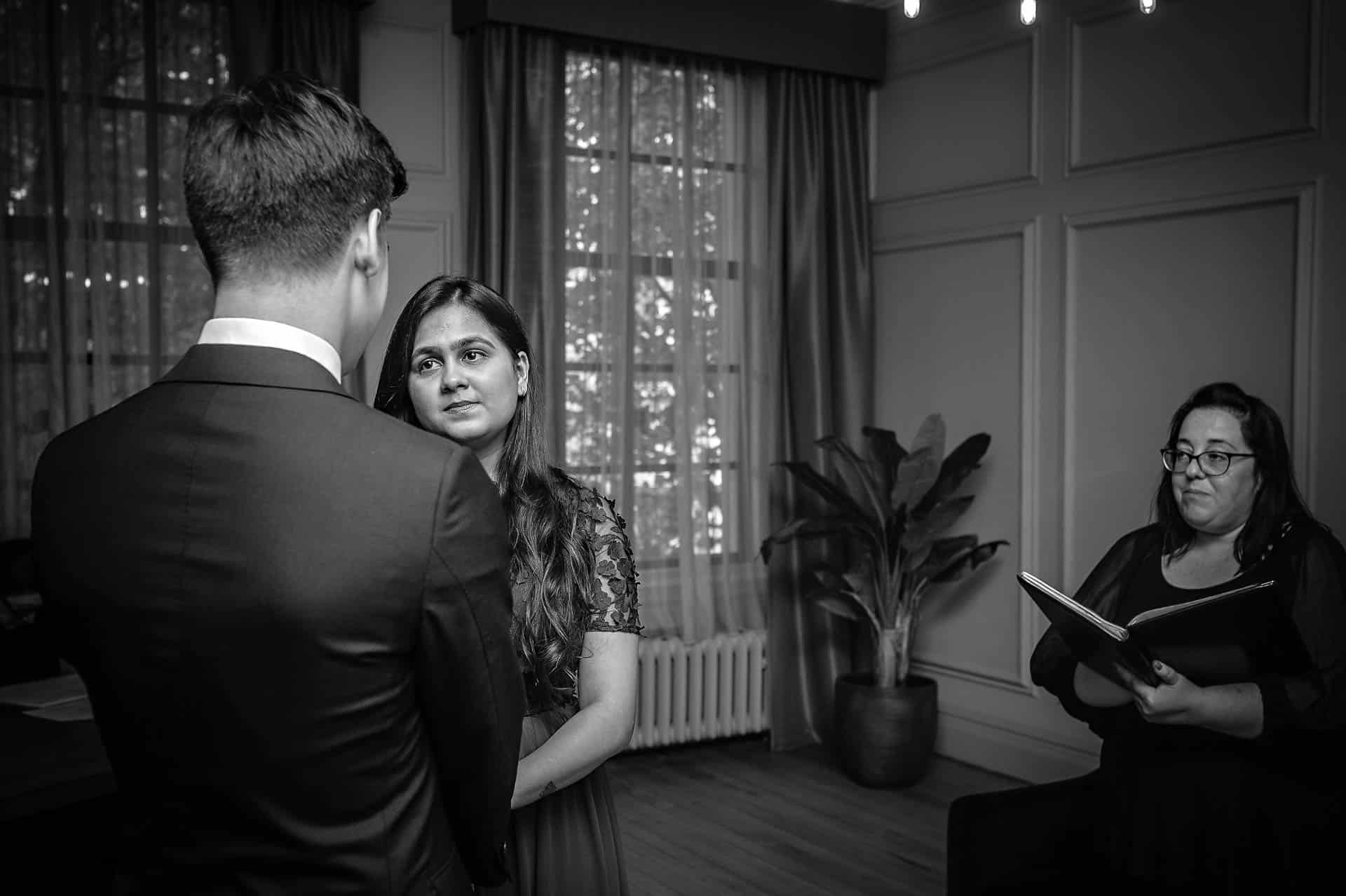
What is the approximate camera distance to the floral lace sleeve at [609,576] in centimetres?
171

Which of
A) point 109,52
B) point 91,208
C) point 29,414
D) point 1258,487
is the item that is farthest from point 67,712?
point 1258,487

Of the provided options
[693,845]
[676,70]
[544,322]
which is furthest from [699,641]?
[676,70]

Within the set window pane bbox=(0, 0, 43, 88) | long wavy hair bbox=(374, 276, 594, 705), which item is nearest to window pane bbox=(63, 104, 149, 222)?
window pane bbox=(0, 0, 43, 88)

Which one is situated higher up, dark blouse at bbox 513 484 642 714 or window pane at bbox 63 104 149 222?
window pane at bbox 63 104 149 222

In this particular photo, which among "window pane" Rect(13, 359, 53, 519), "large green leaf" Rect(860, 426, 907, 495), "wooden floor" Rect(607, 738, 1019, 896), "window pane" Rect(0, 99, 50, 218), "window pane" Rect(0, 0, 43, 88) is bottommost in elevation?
"wooden floor" Rect(607, 738, 1019, 896)

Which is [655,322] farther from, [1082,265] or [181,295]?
[181,295]

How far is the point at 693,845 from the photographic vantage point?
11.9 feet

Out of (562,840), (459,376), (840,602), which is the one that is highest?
(459,376)

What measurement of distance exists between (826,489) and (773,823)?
1.23 m

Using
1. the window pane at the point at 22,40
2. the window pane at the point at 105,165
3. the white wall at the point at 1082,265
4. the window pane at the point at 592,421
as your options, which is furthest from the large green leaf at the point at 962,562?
the window pane at the point at 22,40

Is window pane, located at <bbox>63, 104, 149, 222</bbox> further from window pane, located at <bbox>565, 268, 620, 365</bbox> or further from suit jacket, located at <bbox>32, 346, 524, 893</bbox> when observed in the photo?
suit jacket, located at <bbox>32, 346, 524, 893</bbox>

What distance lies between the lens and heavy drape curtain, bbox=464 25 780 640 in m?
4.20

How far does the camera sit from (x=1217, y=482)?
8.37ft

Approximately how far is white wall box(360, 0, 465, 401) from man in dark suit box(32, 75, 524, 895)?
3153 mm
